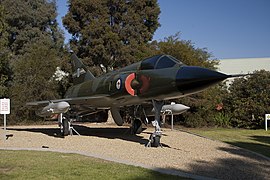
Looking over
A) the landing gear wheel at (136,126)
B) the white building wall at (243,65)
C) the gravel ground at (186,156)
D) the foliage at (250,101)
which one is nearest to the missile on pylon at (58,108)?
the gravel ground at (186,156)

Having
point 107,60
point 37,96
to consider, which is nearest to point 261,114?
point 107,60

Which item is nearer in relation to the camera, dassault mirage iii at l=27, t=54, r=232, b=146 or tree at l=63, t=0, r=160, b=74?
dassault mirage iii at l=27, t=54, r=232, b=146

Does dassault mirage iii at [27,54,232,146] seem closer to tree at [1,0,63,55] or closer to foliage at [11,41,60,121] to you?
foliage at [11,41,60,121]

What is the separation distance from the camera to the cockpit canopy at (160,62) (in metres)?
11.2

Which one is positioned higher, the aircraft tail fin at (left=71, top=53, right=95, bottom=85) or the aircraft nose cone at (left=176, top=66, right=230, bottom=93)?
the aircraft tail fin at (left=71, top=53, right=95, bottom=85)

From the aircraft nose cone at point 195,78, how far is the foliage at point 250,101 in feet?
48.2

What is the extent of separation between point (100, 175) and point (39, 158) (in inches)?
104

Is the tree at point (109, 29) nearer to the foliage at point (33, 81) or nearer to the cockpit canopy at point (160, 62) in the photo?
the foliage at point (33, 81)

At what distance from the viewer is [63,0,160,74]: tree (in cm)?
2527

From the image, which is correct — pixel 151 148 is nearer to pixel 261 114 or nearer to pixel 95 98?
pixel 95 98

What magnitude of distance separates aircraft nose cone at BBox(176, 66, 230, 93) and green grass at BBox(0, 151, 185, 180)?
10.6ft

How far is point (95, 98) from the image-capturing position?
14000 millimetres

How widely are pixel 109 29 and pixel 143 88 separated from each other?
14.2 m

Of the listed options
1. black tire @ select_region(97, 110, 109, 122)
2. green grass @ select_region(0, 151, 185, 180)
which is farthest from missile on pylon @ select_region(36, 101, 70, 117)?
black tire @ select_region(97, 110, 109, 122)
